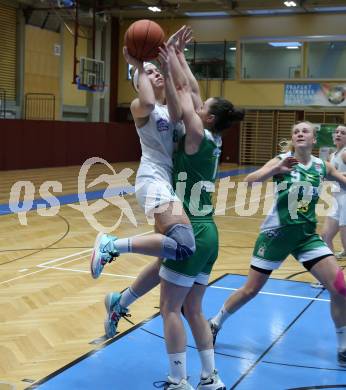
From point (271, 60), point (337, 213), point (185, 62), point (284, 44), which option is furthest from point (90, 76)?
point (185, 62)

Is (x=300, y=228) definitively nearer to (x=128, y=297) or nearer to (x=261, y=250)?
(x=261, y=250)

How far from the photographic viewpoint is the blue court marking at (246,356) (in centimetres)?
385

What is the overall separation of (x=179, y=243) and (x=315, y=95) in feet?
75.7

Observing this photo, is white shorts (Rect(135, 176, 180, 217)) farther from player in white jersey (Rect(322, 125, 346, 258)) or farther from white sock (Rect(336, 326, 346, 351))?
player in white jersey (Rect(322, 125, 346, 258))

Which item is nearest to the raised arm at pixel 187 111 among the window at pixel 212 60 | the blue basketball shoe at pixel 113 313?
the blue basketball shoe at pixel 113 313

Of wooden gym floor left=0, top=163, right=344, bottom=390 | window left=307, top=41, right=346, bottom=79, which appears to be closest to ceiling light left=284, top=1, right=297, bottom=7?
window left=307, top=41, right=346, bottom=79

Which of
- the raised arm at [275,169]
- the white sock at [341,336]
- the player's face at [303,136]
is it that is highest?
the player's face at [303,136]

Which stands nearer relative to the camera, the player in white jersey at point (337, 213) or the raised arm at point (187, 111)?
the raised arm at point (187, 111)

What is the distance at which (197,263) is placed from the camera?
345 centimetres

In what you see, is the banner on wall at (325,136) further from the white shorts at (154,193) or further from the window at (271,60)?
the white shorts at (154,193)

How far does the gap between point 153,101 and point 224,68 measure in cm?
2432

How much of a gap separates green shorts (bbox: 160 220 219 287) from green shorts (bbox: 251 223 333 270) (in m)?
0.83

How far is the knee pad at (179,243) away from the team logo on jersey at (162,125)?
1.88 ft

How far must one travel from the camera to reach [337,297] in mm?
4203
